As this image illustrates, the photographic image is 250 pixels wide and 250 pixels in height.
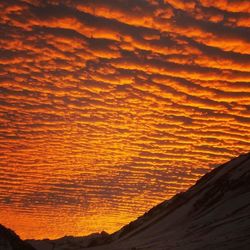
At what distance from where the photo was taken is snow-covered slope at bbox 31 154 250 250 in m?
45.3

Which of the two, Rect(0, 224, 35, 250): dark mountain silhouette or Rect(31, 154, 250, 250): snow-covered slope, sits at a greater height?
Rect(31, 154, 250, 250): snow-covered slope

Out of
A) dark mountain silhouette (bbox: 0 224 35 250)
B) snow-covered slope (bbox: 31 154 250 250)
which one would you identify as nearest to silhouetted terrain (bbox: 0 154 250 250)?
snow-covered slope (bbox: 31 154 250 250)

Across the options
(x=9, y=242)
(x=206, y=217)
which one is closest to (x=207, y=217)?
(x=206, y=217)

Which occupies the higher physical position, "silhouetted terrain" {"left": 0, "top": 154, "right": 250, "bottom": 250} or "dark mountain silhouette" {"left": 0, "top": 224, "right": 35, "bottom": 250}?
"silhouetted terrain" {"left": 0, "top": 154, "right": 250, "bottom": 250}

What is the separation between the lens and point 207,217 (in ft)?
199

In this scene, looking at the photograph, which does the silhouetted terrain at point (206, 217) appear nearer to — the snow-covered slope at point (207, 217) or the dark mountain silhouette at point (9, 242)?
the snow-covered slope at point (207, 217)

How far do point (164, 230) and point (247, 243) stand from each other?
120ft

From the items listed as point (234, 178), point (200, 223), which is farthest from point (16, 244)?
point (234, 178)

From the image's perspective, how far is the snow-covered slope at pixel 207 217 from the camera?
45259 millimetres

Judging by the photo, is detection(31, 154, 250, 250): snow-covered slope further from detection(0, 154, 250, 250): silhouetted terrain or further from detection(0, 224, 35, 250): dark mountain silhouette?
detection(0, 224, 35, 250): dark mountain silhouette

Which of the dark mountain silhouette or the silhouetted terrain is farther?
the silhouetted terrain

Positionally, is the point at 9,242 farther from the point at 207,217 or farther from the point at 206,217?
the point at 206,217

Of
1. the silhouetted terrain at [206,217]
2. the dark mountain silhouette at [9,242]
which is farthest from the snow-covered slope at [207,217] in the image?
the dark mountain silhouette at [9,242]

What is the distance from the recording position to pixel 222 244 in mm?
41000
